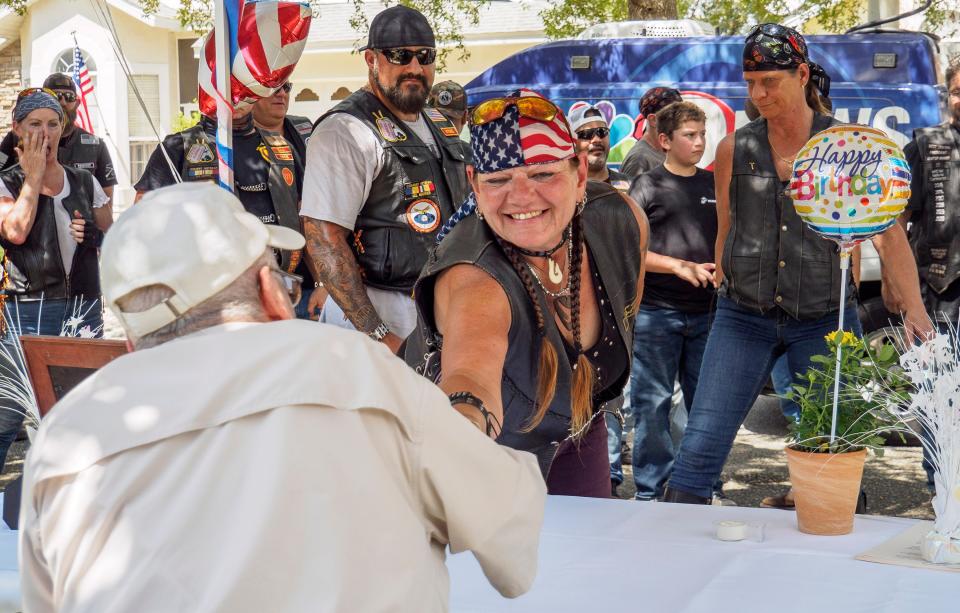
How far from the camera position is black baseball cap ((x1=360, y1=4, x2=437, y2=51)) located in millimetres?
4082

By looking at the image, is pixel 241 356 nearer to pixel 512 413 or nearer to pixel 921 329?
pixel 512 413

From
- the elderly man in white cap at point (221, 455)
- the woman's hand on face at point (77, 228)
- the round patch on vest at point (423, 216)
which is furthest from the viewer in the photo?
the woman's hand on face at point (77, 228)

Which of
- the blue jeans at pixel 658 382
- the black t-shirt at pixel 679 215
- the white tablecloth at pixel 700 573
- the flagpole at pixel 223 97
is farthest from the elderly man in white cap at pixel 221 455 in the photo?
the black t-shirt at pixel 679 215

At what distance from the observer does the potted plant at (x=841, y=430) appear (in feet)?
8.02

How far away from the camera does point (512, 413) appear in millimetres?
2691

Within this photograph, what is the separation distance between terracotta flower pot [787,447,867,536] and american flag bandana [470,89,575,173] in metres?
0.87

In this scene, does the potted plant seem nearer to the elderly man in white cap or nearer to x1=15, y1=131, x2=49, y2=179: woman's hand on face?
the elderly man in white cap

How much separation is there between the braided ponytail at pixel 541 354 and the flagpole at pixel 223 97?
103cm

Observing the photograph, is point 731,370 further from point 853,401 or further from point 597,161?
point 597,161

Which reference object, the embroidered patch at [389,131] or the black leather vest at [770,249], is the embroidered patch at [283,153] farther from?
the black leather vest at [770,249]

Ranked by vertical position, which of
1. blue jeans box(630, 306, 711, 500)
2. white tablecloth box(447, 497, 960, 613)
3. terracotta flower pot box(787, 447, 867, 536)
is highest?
terracotta flower pot box(787, 447, 867, 536)

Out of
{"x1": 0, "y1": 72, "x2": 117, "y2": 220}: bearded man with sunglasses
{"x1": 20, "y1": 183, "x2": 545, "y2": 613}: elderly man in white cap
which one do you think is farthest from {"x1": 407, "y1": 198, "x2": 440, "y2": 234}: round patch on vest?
{"x1": 0, "y1": 72, "x2": 117, "y2": 220}: bearded man with sunglasses

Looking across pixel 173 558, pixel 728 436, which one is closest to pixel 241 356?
pixel 173 558

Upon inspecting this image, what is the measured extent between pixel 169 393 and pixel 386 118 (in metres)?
2.86
